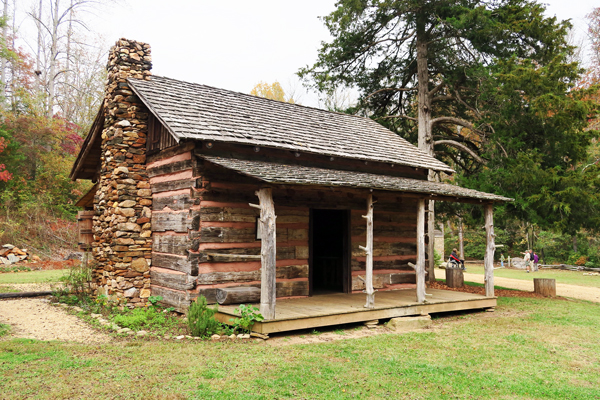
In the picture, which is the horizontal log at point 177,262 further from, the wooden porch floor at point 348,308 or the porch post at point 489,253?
the porch post at point 489,253

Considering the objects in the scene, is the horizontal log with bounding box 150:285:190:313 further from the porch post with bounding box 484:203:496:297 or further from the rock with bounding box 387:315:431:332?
the porch post with bounding box 484:203:496:297

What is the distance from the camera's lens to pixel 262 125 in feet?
36.4

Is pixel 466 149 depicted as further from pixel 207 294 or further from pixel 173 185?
pixel 207 294

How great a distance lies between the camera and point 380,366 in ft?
20.8

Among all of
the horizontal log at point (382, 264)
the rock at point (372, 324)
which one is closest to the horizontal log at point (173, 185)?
the rock at point (372, 324)

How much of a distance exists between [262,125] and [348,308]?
491 cm

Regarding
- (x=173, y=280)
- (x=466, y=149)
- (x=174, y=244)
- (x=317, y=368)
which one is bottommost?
(x=317, y=368)

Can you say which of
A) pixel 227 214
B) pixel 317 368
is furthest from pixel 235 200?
pixel 317 368

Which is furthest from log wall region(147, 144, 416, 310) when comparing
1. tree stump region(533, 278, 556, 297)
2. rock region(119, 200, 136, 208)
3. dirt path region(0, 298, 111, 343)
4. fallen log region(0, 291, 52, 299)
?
tree stump region(533, 278, 556, 297)

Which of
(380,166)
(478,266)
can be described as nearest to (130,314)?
(380,166)

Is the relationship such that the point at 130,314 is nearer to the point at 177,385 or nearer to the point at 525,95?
the point at 177,385

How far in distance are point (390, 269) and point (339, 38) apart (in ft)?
34.2

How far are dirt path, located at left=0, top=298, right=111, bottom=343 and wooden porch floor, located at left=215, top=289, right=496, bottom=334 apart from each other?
2443 millimetres

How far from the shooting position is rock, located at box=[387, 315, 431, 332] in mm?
9055
